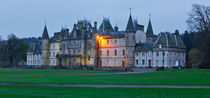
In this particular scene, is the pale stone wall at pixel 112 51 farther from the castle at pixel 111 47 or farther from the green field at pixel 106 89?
the green field at pixel 106 89

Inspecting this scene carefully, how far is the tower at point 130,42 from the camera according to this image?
265 feet

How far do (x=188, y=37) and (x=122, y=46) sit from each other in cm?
2352

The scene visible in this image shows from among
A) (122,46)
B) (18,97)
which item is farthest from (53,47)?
(18,97)

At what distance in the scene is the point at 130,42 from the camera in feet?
267

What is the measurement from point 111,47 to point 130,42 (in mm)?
7438

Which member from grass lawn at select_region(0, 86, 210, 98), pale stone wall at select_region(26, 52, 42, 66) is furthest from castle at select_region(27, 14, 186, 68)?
grass lawn at select_region(0, 86, 210, 98)

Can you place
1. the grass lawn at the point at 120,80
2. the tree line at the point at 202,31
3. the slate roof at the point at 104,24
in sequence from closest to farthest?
the grass lawn at the point at 120,80, the tree line at the point at 202,31, the slate roof at the point at 104,24

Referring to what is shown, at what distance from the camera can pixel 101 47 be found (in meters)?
88.9

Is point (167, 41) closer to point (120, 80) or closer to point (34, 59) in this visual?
point (120, 80)

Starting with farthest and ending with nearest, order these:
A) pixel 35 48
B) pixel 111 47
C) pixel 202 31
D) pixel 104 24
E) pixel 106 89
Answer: pixel 35 48 < pixel 104 24 < pixel 111 47 < pixel 202 31 < pixel 106 89

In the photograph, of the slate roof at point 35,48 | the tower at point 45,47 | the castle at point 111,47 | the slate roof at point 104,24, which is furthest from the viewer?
the slate roof at point 35,48

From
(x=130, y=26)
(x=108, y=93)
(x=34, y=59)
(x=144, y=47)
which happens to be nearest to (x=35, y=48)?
(x=34, y=59)

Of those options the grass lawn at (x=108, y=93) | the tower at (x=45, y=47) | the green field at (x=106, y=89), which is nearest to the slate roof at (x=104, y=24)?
the tower at (x=45, y=47)

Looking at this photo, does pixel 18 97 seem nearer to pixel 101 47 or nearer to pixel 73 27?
pixel 101 47
